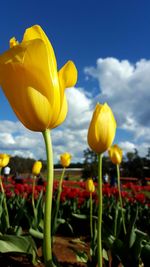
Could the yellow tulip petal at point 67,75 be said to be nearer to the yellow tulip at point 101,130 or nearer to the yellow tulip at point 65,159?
the yellow tulip at point 101,130

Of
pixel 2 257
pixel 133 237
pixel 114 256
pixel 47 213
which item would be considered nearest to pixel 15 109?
pixel 47 213

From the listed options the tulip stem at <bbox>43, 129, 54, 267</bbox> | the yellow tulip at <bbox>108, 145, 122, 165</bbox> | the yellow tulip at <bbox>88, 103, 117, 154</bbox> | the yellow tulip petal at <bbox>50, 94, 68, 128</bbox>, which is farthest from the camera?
the yellow tulip at <bbox>108, 145, 122, 165</bbox>

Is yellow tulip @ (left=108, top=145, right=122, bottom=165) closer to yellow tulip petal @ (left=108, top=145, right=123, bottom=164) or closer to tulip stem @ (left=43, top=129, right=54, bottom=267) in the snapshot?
yellow tulip petal @ (left=108, top=145, right=123, bottom=164)

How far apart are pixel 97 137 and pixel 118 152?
2.09 m

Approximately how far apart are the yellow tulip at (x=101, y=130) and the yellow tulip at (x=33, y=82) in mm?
571

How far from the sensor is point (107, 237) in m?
2.38

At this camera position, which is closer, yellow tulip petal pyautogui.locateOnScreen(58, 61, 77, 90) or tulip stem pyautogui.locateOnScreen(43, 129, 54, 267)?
tulip stem pyautogui.locateOnScreen(43, 129, 54, 267)

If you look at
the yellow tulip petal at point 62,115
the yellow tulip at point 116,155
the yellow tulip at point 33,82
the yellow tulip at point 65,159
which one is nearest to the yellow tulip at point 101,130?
the yellow tulip petal at point 62,115

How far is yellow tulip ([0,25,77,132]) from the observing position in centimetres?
103

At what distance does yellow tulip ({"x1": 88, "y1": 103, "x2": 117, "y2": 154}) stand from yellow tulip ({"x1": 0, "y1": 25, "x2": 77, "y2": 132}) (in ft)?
1.87

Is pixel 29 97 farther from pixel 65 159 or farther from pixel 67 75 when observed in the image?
pixel 65 159

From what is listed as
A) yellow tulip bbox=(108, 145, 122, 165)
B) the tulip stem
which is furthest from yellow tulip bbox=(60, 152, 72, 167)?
the tulip stem

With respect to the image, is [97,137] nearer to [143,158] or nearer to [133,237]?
[133,237]

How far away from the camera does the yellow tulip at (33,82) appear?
103 centimetres
